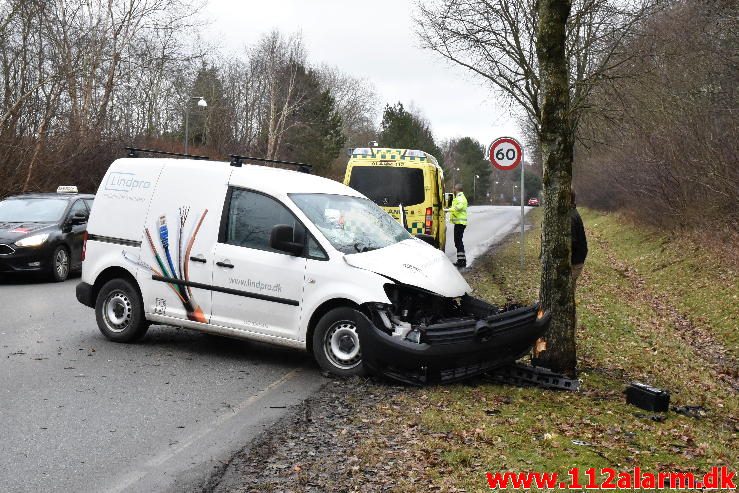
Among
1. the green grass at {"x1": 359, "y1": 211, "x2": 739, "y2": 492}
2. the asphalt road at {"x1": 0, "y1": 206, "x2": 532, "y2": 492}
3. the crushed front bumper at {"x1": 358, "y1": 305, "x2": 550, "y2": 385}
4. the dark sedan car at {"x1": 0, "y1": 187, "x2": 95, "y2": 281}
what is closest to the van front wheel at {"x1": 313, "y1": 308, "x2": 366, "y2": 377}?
the asphalt road at {"x1": 0, "y1": 206, "x2": 532, "y2": 492}

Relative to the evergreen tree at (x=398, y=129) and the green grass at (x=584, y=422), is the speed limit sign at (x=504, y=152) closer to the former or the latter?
the green grass at (x=584, y=422)

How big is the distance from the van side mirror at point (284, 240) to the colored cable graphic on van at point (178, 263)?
1.10 metres

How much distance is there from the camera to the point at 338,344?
762 cm

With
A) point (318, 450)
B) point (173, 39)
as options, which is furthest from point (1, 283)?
point (173, 39)

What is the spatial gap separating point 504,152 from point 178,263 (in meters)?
10.4

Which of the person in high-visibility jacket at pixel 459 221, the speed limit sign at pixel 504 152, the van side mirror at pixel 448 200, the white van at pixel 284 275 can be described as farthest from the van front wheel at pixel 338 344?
the person in high-visibility jacket at pixel 459 221

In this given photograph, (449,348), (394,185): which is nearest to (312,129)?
(394,185)

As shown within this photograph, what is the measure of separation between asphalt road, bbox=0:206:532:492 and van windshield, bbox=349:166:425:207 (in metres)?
7.07

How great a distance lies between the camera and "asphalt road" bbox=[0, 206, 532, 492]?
16.7 feet

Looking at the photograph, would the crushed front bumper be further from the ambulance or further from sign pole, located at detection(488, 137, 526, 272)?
sign pole, located at detection(488, 137, 526, 272)

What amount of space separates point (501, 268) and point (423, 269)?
423 inches

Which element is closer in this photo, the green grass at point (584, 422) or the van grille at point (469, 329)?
the green grass at point (584, 422)

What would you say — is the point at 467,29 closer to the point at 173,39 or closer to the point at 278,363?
the point at 278,363

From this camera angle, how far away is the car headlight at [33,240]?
14.2 metres
